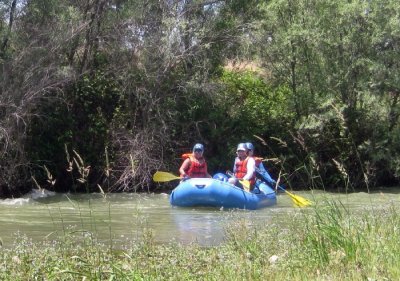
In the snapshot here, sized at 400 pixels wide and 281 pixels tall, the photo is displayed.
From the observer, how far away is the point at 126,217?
1075cm

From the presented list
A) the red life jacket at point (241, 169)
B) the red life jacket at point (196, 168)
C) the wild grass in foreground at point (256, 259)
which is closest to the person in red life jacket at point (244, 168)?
the red life jacket at point (241, 169)

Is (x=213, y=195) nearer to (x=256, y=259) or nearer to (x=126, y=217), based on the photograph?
(x=126, y=217)

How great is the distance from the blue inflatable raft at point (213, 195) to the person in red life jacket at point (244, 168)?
0.49 metres

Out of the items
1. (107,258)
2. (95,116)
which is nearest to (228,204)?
(95,116)

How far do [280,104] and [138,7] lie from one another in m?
4.61

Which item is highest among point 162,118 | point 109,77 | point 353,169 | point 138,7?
point 138,7

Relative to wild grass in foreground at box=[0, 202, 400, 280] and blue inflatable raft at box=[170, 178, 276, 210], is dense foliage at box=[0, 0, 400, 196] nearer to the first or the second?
blue inflatable raft at box=[170, 178, 276, 210]

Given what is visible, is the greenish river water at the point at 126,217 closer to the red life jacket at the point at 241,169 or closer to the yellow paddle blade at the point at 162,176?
the yellow paddle blade at the point at 162,176

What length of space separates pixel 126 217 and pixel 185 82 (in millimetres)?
5808

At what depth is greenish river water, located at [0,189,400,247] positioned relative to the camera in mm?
8055

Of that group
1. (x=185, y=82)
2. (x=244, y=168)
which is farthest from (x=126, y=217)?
(x=185, y=82)

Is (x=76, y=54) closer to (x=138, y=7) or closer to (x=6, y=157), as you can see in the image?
(x=138, y=7)

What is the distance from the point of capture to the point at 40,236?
8.19m

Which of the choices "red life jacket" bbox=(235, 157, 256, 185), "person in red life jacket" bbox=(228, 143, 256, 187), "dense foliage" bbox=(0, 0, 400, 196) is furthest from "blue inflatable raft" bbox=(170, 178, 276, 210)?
"dense foliage" bbox=(0, 0, 400, 196)
